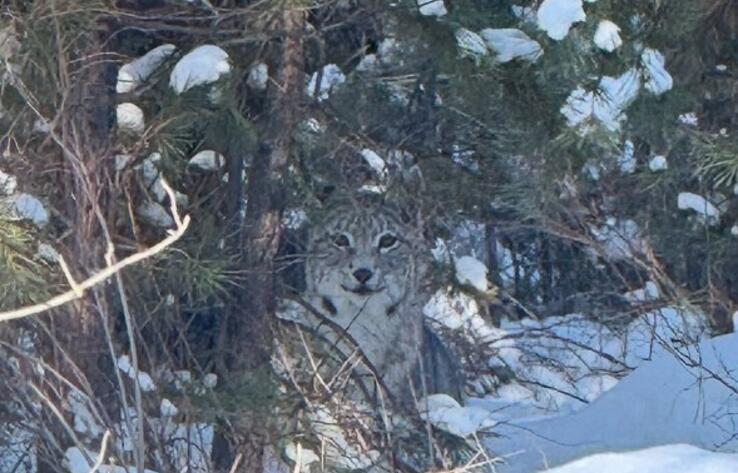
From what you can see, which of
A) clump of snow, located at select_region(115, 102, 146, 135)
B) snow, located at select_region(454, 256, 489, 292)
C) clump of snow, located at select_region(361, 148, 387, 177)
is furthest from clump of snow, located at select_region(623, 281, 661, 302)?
clump of snow, located at select_region(115, 102, 146, 135)

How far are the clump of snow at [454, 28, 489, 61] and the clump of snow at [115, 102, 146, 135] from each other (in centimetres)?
132

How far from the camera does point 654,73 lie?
5723mm

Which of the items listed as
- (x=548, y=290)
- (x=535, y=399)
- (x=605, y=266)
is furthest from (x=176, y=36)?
(x=548, y=290)

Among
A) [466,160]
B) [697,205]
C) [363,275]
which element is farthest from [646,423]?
[697,205]

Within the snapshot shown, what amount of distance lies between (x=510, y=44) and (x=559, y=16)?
35 cm

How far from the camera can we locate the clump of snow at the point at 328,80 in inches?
271

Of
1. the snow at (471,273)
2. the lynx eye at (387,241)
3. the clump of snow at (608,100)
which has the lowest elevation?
the lynx eye at (387,241)

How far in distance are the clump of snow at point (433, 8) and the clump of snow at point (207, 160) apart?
1.16m

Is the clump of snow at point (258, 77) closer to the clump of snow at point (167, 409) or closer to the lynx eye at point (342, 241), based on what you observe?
the clump of snow at point (167, 409)

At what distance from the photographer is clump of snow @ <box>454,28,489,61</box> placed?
5.74m

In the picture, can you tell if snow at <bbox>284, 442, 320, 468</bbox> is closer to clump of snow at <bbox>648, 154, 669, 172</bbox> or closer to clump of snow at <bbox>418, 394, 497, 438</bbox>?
clump of snow at <bbox>418, 394, 497, 438</bbox>

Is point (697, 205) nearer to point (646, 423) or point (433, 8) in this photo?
point (646, 423)

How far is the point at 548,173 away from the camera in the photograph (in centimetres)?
629

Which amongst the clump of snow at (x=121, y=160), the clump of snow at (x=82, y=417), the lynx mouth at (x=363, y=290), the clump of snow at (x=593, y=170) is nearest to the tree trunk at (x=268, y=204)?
the clump of snow at (x=121, y=160)
